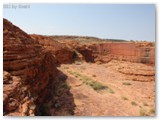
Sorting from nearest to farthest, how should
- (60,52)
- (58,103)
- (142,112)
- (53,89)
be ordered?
(142,112) → (58,103) → (53,89) → (60,52)

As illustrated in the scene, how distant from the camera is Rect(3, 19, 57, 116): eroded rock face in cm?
388

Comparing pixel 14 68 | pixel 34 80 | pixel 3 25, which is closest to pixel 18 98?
pixel 14 68

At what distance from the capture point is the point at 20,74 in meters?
4.39

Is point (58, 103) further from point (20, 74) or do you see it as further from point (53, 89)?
point (20, 74)

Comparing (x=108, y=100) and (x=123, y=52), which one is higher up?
(x=123, y=52)

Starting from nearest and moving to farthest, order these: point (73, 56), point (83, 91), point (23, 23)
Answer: point (23, 23), point (83, 91), point (73, 56)

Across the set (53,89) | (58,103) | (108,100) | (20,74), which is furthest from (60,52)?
(20,74)

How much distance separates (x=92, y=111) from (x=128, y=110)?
2.74ft

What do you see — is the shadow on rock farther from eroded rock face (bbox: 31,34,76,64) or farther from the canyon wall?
eroded rock face (bbox: 31,34,76,64)

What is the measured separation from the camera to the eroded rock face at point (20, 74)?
3881 mm

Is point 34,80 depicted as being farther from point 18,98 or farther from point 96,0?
point 96,0

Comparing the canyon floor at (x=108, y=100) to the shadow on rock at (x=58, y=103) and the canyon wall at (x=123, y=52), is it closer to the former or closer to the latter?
the shadow on rock at (x=58, y=103)

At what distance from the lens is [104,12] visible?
17.5 feet

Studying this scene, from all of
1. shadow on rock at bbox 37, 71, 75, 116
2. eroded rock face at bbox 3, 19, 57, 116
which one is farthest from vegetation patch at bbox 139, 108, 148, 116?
eroded rock face at bbox 3, 19, 57, 116
